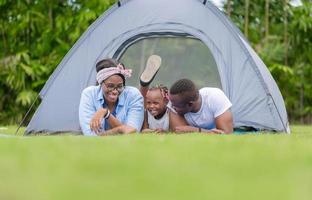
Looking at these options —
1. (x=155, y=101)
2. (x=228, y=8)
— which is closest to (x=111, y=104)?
(x=155, y=101)

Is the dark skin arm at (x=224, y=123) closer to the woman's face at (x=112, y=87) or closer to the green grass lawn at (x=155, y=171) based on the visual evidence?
the woman's face at (x=112, y=87)

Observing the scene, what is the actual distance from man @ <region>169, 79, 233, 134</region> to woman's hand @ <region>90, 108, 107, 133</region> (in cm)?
47

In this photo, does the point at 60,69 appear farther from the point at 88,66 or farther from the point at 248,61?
the point at 248,61

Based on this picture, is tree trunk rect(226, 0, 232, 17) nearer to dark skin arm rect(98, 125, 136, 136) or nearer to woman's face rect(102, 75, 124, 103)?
woman's face rect(102, 75, 124, 103)

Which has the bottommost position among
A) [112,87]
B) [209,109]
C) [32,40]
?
[209,109]

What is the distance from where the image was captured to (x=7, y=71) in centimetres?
902

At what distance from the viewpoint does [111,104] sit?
507cm

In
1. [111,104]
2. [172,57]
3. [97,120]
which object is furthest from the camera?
[172,57]

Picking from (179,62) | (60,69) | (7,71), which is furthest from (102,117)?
(7,71)

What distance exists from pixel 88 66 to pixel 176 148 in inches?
115

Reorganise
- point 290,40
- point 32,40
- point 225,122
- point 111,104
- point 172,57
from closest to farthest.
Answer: point 225,122 → point 111,104 → point 172,57 → point 32,40 → point 290,40

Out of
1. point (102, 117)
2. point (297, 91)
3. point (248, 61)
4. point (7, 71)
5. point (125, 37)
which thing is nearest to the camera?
point (102, 117)

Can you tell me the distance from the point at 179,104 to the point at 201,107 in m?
0.20

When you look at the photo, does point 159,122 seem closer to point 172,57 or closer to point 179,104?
point 179,104
